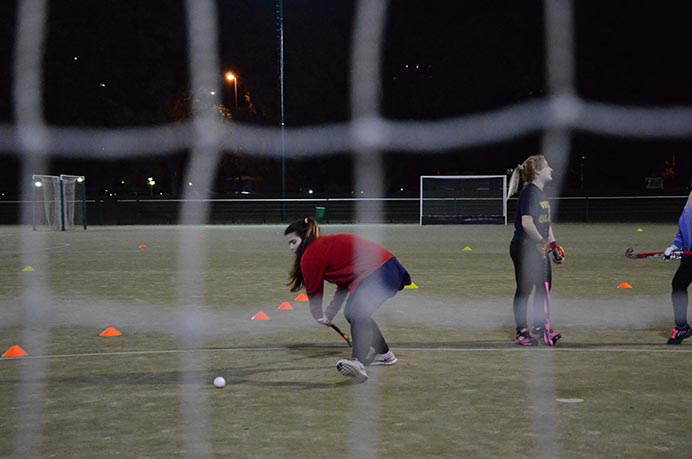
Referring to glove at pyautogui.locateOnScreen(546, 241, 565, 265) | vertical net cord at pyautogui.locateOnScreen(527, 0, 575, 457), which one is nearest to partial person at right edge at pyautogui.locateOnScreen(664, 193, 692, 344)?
glove at pyautogui.locateOnScreen(546, 241, 565, 265)

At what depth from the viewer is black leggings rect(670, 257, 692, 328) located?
8.23m

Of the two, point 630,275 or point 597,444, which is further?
point 630,275

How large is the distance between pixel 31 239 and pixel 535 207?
24369mm

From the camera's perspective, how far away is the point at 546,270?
8.30 meters

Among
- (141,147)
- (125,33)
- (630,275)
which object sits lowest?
(630,275)

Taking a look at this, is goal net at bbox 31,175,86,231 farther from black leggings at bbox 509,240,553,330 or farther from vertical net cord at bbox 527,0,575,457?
black leggings at bbox 509,240,553,330

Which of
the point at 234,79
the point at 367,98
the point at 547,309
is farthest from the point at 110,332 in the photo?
the point at 367,98

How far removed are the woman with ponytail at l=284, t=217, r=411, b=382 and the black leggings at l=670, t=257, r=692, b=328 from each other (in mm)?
2842

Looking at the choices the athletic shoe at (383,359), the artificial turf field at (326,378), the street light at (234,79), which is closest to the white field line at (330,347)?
the artificial turf field at (326,378)

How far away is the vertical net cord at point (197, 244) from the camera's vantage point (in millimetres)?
5688

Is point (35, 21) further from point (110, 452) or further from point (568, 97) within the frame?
point (110, 452)

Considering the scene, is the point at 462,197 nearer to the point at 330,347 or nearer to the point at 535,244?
the point at 535,244

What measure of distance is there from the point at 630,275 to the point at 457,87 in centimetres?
3526

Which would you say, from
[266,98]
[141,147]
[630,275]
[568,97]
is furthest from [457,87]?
[630,275]
